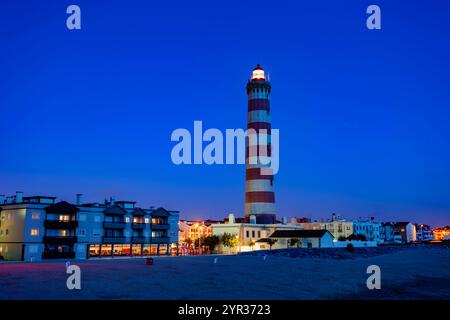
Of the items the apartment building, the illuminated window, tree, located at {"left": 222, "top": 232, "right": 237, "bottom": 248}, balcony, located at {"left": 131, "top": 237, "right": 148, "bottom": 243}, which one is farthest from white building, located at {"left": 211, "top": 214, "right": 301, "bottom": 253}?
the illuminated window

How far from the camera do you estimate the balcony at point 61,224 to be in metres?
67.9

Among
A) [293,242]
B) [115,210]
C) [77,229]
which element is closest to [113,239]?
[115,210]

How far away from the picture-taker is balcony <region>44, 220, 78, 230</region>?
2675 inches

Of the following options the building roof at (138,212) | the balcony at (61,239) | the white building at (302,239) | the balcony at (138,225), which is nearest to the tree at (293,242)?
the white building at (302,239)

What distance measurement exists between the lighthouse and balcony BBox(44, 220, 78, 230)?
115 ft

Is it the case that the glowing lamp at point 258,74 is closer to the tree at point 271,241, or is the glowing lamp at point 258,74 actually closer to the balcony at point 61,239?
the tree at point 271,241

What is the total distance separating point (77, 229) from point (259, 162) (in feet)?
120

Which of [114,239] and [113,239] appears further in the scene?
[114,239]

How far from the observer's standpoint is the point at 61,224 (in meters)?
69.6

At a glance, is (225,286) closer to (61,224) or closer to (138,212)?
(61,224)
